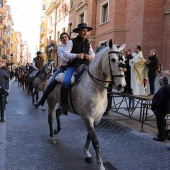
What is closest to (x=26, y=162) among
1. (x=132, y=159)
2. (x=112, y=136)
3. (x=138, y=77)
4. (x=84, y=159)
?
(x=84, y=159)

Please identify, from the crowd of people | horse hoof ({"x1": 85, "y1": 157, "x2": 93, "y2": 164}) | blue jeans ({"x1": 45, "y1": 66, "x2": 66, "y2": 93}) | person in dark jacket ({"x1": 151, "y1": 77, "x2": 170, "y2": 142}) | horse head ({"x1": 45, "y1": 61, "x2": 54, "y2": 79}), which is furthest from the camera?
Result: horse head ({"x1": 45, "y1": 61, "x2": 54, "y2": 79})

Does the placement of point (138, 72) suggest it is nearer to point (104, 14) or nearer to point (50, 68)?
point (50, 68)

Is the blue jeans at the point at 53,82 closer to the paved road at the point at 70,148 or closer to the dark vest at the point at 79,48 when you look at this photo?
the dark vest at the point at 79,48

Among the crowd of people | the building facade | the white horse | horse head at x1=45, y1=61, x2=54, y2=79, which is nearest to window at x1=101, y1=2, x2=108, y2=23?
the building facade

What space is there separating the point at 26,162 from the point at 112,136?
2.92m

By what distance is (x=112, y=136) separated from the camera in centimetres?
714

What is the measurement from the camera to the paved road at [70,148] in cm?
491

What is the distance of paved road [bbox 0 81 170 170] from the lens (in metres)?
4.91

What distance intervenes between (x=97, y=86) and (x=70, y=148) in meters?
1.96

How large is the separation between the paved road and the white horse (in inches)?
23.9

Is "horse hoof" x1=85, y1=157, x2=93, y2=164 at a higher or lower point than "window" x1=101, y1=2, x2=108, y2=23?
lower

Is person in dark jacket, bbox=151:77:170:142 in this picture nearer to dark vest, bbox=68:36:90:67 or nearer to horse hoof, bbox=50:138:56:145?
dark vest, bbox=68:36:90:67

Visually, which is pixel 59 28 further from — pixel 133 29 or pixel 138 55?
pixel 138 55

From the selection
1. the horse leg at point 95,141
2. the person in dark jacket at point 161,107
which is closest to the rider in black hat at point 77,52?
the horse leg at point 95,141
